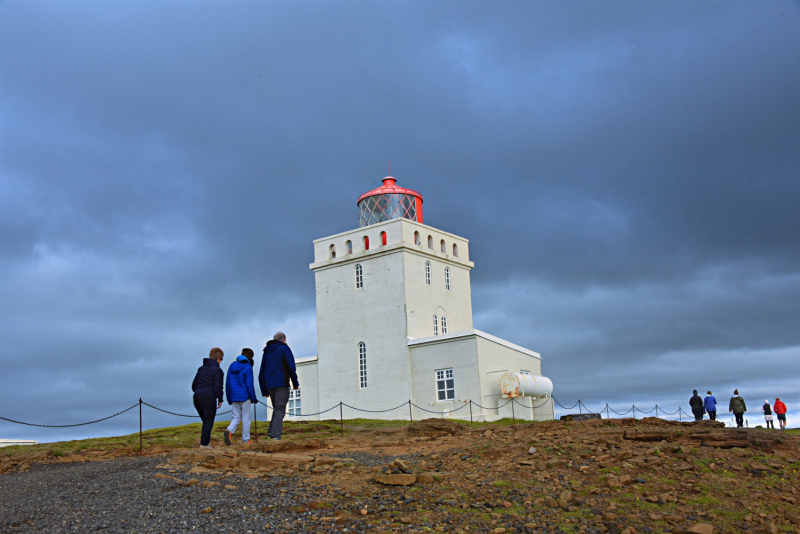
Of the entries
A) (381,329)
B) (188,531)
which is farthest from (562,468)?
(381,329)

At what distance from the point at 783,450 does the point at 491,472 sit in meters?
6.33

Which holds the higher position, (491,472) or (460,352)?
(460,352)

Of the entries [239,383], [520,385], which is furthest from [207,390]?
[520,385]

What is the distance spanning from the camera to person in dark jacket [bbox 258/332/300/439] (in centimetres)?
1404

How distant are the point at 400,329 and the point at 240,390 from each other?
15.9 m

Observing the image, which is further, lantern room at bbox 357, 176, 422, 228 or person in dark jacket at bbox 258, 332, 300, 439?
lantern room at bbox 357, 176, 422, 228

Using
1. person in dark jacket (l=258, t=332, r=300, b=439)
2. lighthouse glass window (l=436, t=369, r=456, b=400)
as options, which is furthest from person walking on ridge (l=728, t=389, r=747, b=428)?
person in dark jacket (l=258, t=332, r=300, b=439)

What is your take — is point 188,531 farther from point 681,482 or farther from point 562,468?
point 681,482

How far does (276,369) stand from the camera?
14.0 metres

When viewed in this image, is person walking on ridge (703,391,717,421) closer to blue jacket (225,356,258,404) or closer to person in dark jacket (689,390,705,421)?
person in dark jacket (689,390,705,421)

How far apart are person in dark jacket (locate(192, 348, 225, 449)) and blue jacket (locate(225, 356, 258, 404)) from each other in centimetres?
35

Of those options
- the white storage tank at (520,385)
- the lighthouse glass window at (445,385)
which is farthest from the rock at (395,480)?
the lighthouse glass window at (445,385)

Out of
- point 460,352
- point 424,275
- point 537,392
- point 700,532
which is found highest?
point 424,275

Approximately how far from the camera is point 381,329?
2995cm
